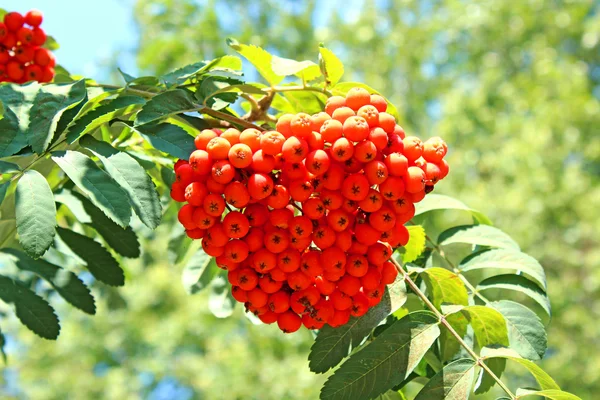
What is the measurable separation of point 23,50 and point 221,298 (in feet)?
4.06

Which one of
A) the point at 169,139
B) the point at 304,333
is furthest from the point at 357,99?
the point at 304,333

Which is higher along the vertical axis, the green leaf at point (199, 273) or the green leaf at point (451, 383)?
the green leaf at point (199, 273)

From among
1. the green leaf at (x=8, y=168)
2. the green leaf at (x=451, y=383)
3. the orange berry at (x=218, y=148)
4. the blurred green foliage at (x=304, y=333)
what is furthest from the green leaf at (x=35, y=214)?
the blurred green foliage at (x=304, y=333)

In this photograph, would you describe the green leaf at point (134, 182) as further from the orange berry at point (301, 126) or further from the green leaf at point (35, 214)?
the orange berry at point (301, 126)

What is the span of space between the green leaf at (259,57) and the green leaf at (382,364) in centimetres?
79

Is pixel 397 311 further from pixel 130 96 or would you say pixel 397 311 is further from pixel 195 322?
pixel 195 322

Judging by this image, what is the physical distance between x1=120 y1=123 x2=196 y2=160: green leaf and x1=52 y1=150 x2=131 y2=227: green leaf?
15cm

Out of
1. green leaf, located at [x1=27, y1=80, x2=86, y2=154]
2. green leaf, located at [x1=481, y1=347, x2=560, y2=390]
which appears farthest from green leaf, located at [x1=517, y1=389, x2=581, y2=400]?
green leaf, located at [x1=27, y1=80, x2=86, y2=154]

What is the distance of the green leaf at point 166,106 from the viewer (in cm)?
153

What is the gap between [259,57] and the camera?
5.76 ft

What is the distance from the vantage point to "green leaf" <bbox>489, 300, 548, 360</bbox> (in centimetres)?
169

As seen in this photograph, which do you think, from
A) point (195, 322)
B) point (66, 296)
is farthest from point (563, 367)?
point (66, 296)

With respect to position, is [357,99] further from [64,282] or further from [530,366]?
[64,282]

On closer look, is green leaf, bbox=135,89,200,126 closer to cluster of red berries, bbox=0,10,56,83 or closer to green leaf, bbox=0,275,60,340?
green leaf, bbox=0,275,60,340
